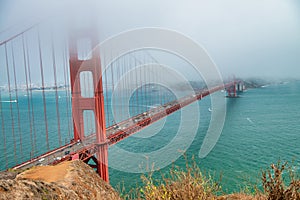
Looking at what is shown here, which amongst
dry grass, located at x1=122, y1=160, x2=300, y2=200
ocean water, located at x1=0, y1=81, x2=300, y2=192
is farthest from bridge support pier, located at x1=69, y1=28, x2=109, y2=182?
dry grass, located at x1=122, y1=160, x2=300, y2=200

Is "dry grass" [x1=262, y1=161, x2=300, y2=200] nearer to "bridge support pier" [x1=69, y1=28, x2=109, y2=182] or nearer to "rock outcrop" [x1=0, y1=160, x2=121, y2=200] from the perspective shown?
"rock outcrop" [x1=0, y1=160, x2=121, y2=200]

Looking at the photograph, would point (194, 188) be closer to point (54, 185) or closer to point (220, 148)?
point (54, 185)

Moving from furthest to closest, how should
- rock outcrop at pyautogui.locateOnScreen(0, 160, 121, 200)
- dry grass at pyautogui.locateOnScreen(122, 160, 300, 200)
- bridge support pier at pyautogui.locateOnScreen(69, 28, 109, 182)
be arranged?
bridge support pier at pyautogui.locateOnScreen(69, 28, 109, 182), rock outcrop at pyautogui.locateOnScreen(0, 160, 121, 200), dry grass at pyautogui.locateOnScreen(122, 160, 300, 200)

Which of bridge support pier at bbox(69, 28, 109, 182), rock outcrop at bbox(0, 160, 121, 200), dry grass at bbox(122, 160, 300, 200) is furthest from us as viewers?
bridge support pier at bbox(69, 28, 109, 182)

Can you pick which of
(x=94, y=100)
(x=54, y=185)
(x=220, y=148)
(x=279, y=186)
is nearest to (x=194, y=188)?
(x=279, y=186)

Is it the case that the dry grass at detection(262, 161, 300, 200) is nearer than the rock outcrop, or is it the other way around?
the dry grass at detection(262, 161, 300, 200)

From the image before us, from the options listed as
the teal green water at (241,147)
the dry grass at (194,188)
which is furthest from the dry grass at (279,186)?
the teal green water at (241,147)

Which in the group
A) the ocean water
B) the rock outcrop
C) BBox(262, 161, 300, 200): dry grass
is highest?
BBox(262, 161, 300, 200): dry grass

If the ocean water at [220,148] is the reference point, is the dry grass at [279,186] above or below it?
above

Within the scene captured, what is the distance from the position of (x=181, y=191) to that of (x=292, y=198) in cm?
63

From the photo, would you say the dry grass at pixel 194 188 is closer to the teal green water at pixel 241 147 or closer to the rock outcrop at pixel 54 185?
the rock outcrop at pixel 54 185

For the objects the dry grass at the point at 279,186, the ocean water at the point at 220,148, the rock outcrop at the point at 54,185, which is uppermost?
the dry grass at the point at 279,186

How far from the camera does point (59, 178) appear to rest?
8.68 ft

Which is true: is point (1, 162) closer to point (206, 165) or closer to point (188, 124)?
point (206, 165)
